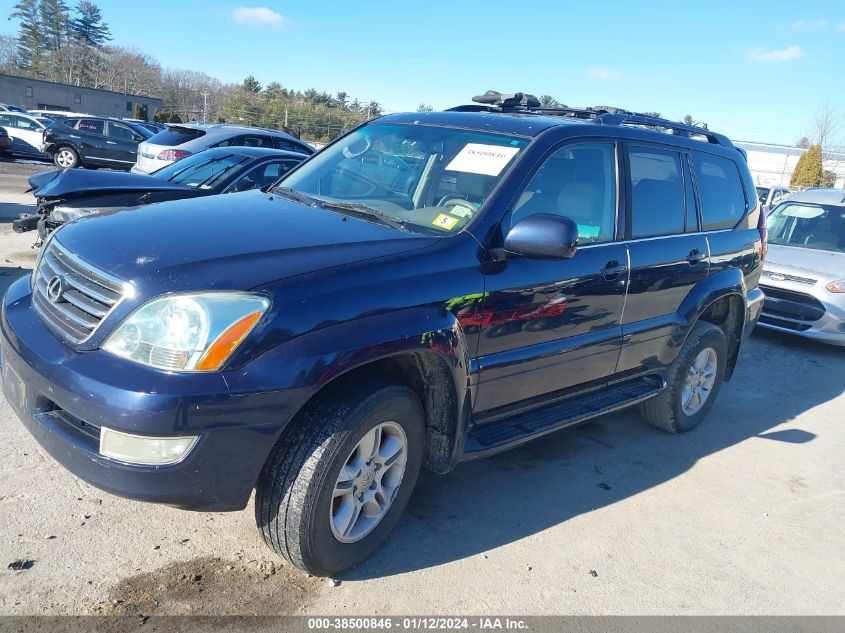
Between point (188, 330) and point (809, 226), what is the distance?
8.90 m

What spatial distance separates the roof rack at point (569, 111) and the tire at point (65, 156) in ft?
60.5

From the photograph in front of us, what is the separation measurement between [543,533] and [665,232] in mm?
2096

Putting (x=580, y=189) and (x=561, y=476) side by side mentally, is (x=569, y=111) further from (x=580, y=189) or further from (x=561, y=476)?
(x=561, y=476)

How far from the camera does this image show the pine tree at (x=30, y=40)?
211 ft

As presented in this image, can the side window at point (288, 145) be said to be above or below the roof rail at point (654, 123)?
below

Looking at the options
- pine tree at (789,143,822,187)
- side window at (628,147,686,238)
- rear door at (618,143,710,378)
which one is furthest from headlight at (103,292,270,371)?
pine tree at (789,143,822,187)

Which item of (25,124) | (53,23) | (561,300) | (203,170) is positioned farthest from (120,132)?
(53,23)

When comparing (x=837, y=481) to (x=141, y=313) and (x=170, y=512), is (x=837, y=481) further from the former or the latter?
(x=141, y=313)

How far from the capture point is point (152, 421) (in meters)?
2.19

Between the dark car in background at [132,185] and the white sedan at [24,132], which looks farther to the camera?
the white sedan at [24,132]

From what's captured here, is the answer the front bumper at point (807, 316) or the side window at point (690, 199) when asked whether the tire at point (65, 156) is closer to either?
the front bumper at point (807, 316)

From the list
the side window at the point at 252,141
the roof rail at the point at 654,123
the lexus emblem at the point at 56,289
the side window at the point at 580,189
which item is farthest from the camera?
the side window at the point at 252,141

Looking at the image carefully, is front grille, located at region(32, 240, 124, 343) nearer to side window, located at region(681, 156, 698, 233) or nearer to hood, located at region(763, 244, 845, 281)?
side window, located at region(681, 156, 698, 233)

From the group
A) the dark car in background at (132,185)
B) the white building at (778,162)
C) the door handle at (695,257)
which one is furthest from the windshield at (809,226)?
the white building at (778,162)
